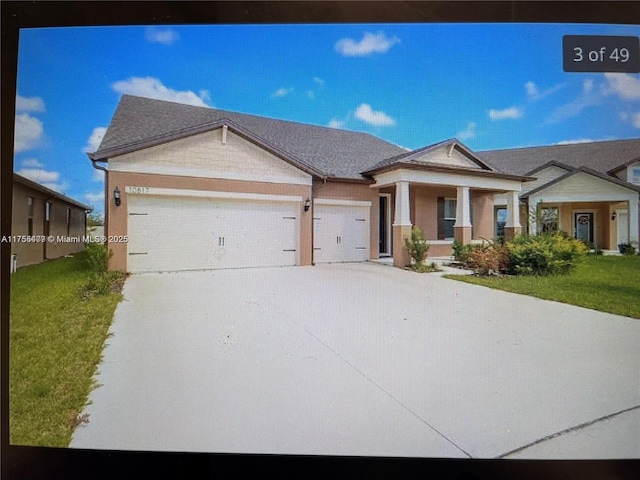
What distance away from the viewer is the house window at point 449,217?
1.62m

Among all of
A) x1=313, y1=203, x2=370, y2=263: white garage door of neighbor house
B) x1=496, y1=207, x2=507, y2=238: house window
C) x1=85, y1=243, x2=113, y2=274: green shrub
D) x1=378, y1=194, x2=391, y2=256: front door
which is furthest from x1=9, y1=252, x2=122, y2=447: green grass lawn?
x1=496, y1=207, x2=507, y2=238: house window

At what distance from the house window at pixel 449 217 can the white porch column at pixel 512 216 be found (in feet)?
0.92

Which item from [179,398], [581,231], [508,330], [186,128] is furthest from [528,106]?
[179,398]

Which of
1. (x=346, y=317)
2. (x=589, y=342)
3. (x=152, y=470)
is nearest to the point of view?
(x=152, y=470)

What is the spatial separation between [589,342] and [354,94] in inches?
56.1

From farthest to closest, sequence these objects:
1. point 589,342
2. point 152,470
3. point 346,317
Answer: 1. point 346,317
2. point 589,342
3. point 152,470

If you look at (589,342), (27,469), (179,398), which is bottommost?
(27,469)

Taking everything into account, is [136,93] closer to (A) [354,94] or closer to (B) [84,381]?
(A) [354,94]

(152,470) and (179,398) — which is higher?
(179,398)

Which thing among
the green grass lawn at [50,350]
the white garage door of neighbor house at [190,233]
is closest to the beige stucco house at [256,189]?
the white garage door of neighbor house at [190,233]

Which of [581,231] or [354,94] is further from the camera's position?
[581,231]

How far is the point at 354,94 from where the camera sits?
1.08 meters

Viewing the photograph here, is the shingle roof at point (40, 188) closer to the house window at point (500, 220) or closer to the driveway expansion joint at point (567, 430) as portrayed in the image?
the driveway expansion joint at point (567, 430)

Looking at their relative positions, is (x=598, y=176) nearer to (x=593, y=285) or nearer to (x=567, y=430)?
(x=593, y=285)
